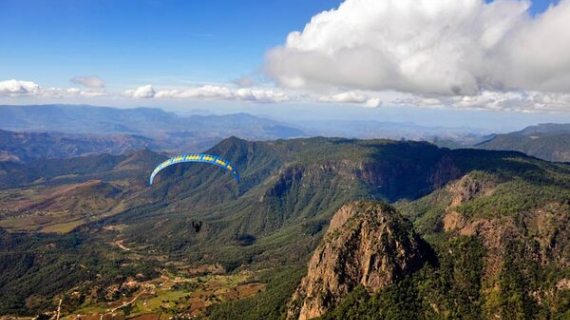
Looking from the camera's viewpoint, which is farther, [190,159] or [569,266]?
[569,266]

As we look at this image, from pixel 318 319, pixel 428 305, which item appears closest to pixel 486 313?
pixel 428 305

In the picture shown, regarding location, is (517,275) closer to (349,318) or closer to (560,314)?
(560,314)

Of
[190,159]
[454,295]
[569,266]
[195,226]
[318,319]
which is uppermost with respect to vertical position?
[190,159]

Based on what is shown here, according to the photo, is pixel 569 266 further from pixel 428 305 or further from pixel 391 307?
pixel 391 307

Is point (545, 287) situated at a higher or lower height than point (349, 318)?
higher

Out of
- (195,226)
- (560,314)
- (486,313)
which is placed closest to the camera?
(195,226)

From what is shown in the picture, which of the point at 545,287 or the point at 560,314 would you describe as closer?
the point at 560,314

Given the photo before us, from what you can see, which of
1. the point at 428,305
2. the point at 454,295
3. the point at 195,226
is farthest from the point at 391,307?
the point at 195,226

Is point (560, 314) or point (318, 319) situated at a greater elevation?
point (560, 314)

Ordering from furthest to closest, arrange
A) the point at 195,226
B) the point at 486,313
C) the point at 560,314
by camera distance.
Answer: the point at 486,313 < the point at 560,314 < the point at 195,226
